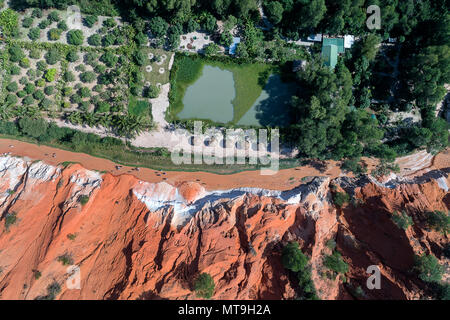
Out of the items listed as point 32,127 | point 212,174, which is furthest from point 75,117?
point 212,174

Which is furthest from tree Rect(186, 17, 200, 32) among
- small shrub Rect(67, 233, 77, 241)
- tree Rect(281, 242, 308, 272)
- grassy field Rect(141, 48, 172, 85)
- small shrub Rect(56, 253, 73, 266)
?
small shrub Rect(56, 253, 73, 266)

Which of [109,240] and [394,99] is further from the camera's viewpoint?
[394,99]

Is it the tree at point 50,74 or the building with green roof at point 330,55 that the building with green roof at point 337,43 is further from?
the tree at point 50,74

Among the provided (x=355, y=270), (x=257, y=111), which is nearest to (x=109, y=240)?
(x=257, y=111)

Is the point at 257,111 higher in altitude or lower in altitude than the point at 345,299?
higher

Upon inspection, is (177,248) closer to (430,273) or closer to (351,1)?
(430,273)

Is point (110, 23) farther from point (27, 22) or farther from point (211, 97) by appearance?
point (211, 97)

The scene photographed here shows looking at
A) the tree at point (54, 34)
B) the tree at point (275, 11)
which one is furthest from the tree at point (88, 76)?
the tree at point (275, 11)

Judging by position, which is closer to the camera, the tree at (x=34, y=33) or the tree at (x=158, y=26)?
the tree at (x=158, y=26)
